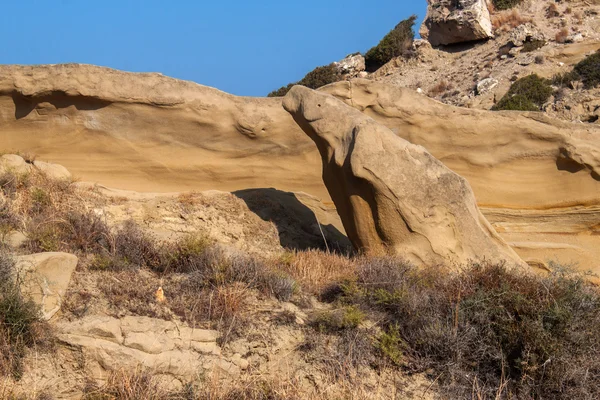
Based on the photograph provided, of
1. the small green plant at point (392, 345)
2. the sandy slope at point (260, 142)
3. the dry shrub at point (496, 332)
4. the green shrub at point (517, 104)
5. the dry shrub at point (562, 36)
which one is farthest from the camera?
the dry shrub at point (562, 36)

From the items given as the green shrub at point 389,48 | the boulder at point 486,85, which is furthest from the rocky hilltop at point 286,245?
the green shrub at point 389,48

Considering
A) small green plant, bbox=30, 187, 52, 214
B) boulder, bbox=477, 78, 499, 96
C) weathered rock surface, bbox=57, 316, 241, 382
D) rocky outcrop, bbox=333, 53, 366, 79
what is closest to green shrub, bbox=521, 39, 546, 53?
boulder, bbox=477, 78, 499, 96

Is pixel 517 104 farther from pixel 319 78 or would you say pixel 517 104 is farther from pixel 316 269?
pixel 316 269

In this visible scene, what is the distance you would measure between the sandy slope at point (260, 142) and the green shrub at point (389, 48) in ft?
43.3

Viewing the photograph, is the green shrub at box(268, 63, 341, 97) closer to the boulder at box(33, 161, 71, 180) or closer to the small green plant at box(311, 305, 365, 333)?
the boulder at box(33, 161, 71, 180)

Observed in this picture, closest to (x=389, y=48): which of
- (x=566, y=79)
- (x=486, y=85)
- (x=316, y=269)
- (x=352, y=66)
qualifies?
(x=352, y=66)

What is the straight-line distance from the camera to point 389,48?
23688 millimetres

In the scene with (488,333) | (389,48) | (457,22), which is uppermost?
(457,22)

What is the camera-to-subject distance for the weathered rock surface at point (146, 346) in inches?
216

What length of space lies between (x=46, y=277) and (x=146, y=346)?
3.09ft

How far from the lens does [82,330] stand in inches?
223

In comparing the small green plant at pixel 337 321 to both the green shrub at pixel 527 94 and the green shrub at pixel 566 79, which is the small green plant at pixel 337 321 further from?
the green shrub at pixel 566 79

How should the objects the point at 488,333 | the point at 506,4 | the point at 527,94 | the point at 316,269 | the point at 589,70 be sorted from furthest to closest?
the point at 506,4
the point at 589,70
the point at 527,94
the point at 316,269
the point at 488,333

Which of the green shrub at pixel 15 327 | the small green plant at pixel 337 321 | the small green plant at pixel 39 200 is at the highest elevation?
the small green plant at pixel 39 200
